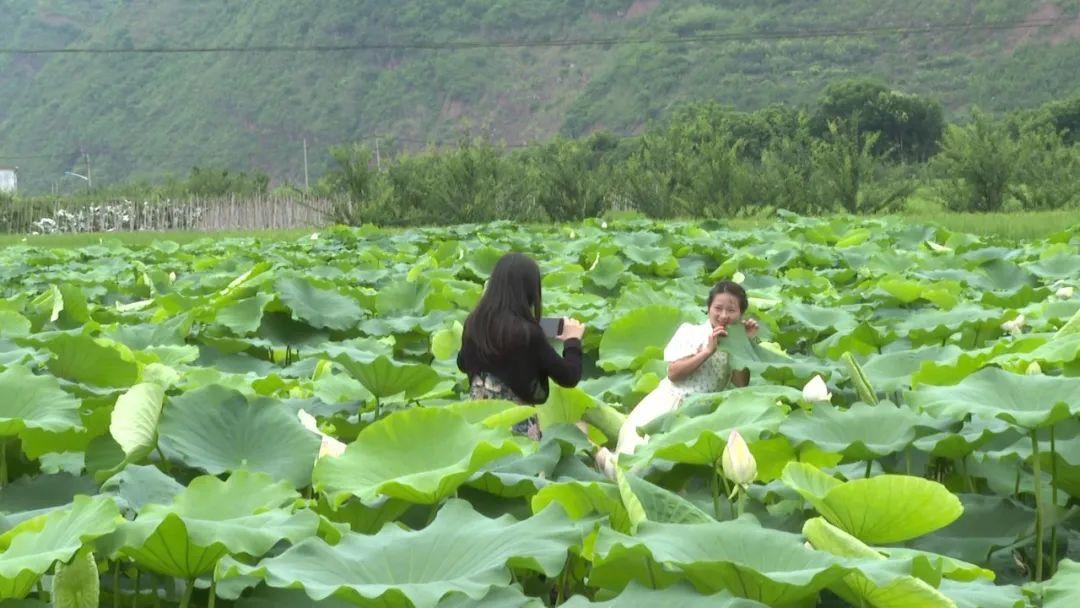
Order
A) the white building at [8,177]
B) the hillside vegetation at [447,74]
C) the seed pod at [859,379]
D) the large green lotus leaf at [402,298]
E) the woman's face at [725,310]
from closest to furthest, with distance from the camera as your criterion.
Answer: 1. the seed pod at [859,379]
2. the woman's face at [725,310]
3. the large green lotus leaf at [402,298]
4. the hillside vegetation at [447,74]
5. the white building at [8,177]

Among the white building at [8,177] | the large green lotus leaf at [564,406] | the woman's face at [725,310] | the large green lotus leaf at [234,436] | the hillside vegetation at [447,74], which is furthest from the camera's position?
the white building at [8,177]

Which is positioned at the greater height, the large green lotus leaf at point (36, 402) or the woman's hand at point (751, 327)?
the large green lotus leaf at point (36, 402)

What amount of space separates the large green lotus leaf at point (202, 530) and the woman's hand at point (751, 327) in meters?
1.95

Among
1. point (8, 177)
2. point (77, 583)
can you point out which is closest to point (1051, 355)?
point (77, 583)

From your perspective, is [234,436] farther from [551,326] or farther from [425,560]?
[551,326]

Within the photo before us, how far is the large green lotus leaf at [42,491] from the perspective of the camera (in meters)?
1.96

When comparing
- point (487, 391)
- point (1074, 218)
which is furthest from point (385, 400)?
point (1074, 218)

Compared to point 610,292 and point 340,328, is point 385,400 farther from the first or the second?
point 610,292

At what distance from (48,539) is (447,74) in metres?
66.3

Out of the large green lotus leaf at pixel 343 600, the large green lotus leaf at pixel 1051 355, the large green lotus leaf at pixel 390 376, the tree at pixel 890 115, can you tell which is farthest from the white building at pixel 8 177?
the large green lotus leaf at pixel 343 600

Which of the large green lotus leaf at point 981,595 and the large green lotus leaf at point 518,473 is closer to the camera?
the large green lotus leaf at point 981,595

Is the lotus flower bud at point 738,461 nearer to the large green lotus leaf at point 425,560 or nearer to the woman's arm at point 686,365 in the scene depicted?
the large green lotus leaf at point 425,560

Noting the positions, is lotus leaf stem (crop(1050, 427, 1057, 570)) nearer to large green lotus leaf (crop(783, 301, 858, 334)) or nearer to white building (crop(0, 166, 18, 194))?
large green lotus leaf (crop(783, 301, 858, 334))

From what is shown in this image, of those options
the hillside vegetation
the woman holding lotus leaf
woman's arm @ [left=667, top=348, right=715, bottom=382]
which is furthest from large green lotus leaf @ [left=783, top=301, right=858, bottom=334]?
the hillside vegetation
